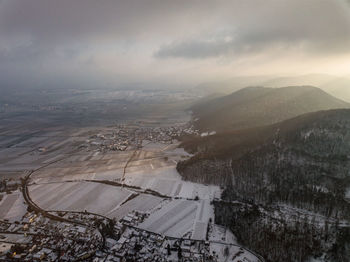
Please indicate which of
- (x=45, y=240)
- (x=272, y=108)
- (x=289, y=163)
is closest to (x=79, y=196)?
(x=45, y=240)

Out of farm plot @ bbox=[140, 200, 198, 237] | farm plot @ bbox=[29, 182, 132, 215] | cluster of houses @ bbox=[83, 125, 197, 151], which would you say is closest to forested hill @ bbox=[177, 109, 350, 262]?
farm plot @ bbox=[140, 200, 198, 237]

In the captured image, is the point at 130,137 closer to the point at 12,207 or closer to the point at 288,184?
the point at 12,207

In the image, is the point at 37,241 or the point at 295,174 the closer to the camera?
the point at 37,241

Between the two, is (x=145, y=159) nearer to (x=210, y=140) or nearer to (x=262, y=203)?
(x=210, y=140)

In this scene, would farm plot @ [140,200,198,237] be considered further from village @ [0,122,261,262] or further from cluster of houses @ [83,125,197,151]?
cluster of houses @ [83,125,197,151]

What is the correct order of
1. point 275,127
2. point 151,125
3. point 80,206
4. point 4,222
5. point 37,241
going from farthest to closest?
point 151,125, point 275,127, point 80,206, point 4,222, point 37,241

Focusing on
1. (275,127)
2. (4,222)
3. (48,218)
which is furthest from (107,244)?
(275,127)
